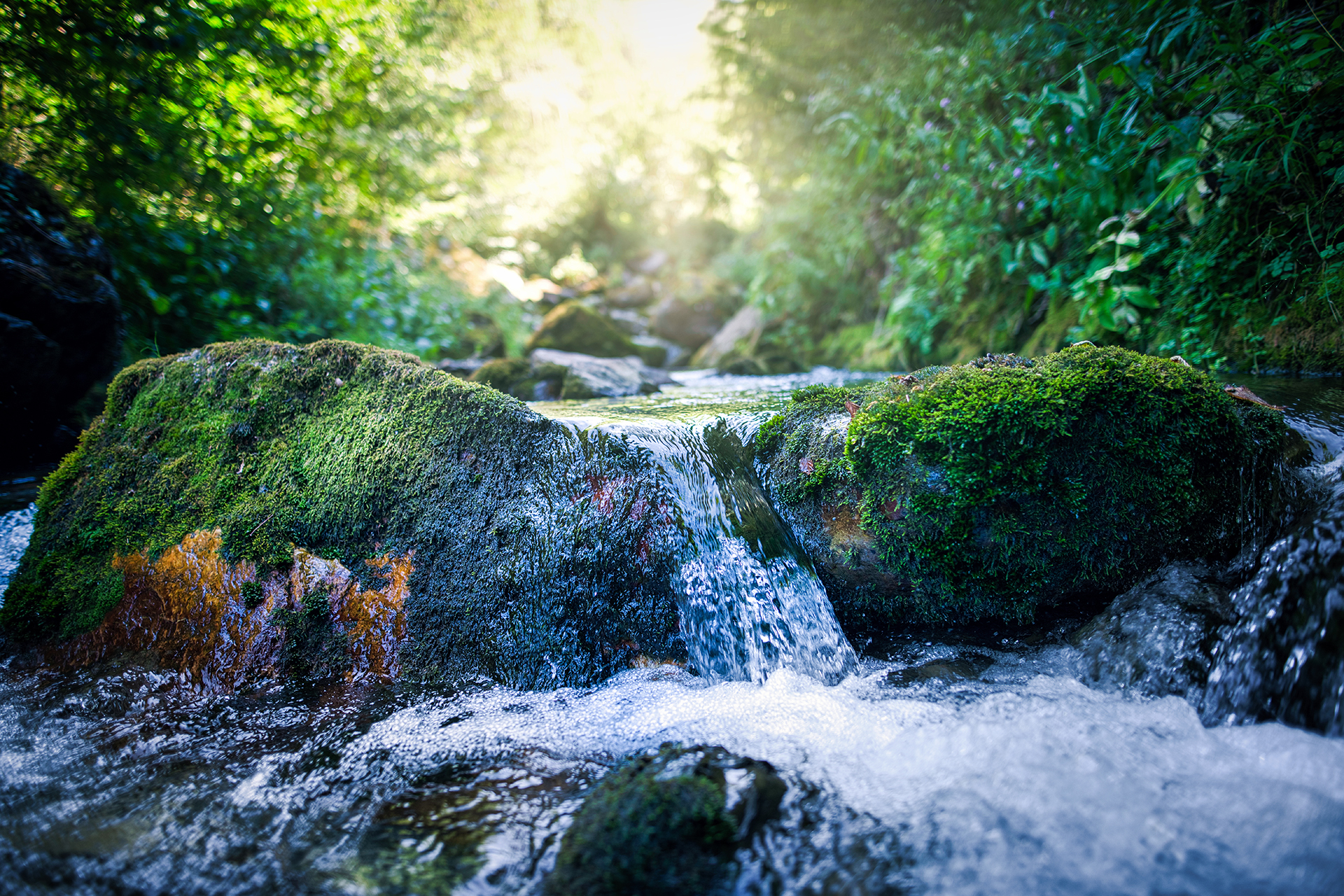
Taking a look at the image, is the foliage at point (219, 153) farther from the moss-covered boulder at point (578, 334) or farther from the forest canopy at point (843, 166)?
the moss-covered boulder at point (578, 334)

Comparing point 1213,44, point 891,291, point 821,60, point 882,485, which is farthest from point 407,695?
point 821,60

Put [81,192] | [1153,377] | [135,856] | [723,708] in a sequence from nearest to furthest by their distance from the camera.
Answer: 1. [135,856]
2. [723,708]
3. [1153,377]
4. [81,192]

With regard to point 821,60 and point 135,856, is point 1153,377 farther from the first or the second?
point 821,60

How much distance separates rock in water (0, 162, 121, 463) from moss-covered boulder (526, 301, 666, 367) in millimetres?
5027

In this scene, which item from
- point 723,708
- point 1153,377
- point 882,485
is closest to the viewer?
point 723,708

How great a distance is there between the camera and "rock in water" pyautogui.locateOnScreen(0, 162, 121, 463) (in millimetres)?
3514

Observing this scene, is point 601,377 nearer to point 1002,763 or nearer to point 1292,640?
point 1002,763

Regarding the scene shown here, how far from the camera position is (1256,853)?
123 centimetres

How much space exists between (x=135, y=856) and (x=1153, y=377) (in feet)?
12.5

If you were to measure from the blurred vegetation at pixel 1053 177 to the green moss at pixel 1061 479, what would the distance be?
1584mm

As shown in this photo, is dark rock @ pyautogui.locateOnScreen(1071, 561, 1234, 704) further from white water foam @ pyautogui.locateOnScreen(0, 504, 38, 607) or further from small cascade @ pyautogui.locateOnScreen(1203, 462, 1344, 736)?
white water foam @ pyautogui.locateOnScreen(0, 504, 38, 607)

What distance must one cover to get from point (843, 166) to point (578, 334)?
4635 millimetres

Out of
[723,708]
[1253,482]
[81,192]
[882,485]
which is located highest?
[81,192]

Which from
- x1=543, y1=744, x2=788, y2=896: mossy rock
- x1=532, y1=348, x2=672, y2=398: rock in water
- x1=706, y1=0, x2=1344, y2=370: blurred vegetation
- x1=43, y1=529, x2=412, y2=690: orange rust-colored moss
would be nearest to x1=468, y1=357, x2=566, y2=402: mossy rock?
x1=532, y1=348, x2=672, y2=398: rock in water
